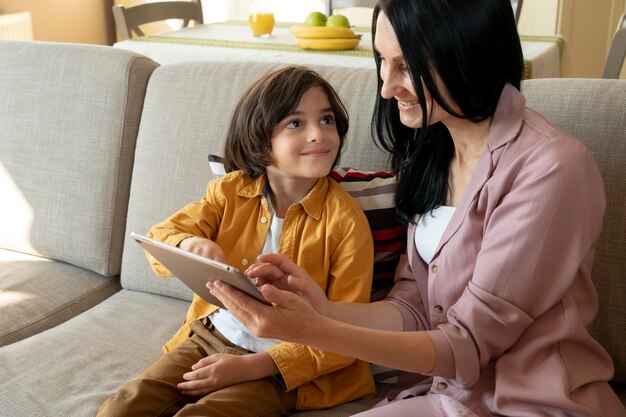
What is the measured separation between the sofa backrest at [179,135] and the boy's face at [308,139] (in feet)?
0.75

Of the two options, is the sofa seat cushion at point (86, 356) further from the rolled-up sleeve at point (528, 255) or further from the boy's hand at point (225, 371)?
the rolled-up sleeve at point (528, 255)

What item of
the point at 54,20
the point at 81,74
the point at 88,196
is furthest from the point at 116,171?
the point at 54,20

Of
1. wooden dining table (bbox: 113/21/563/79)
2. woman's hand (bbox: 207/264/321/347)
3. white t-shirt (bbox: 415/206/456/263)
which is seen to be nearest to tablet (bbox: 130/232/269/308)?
woman's hand (bbox: 207/264/321/347)

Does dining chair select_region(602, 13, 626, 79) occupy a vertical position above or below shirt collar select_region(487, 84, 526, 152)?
below

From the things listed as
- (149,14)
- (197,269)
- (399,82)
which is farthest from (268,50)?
(197,269)

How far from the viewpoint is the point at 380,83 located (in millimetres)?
1484

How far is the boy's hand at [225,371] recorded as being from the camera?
1.40 m

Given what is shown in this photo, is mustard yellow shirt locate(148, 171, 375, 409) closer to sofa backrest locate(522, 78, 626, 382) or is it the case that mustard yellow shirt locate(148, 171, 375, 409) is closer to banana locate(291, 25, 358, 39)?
sofa backrest locate(522, 78, 626, 382)

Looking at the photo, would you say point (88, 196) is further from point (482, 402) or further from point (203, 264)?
point (482, 402)

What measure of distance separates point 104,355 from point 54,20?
12.5 feet

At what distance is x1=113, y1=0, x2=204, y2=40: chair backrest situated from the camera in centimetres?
368

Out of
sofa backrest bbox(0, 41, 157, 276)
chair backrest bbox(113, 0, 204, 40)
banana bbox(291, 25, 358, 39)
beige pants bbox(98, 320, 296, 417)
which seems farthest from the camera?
chair backrest bbox(113, 0, 204, 40)

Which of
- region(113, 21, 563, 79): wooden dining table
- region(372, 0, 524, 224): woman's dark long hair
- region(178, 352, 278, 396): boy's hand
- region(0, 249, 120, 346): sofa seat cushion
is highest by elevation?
region(372, 0, 524, 224): woman's dark long hair

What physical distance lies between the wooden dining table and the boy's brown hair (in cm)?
130
